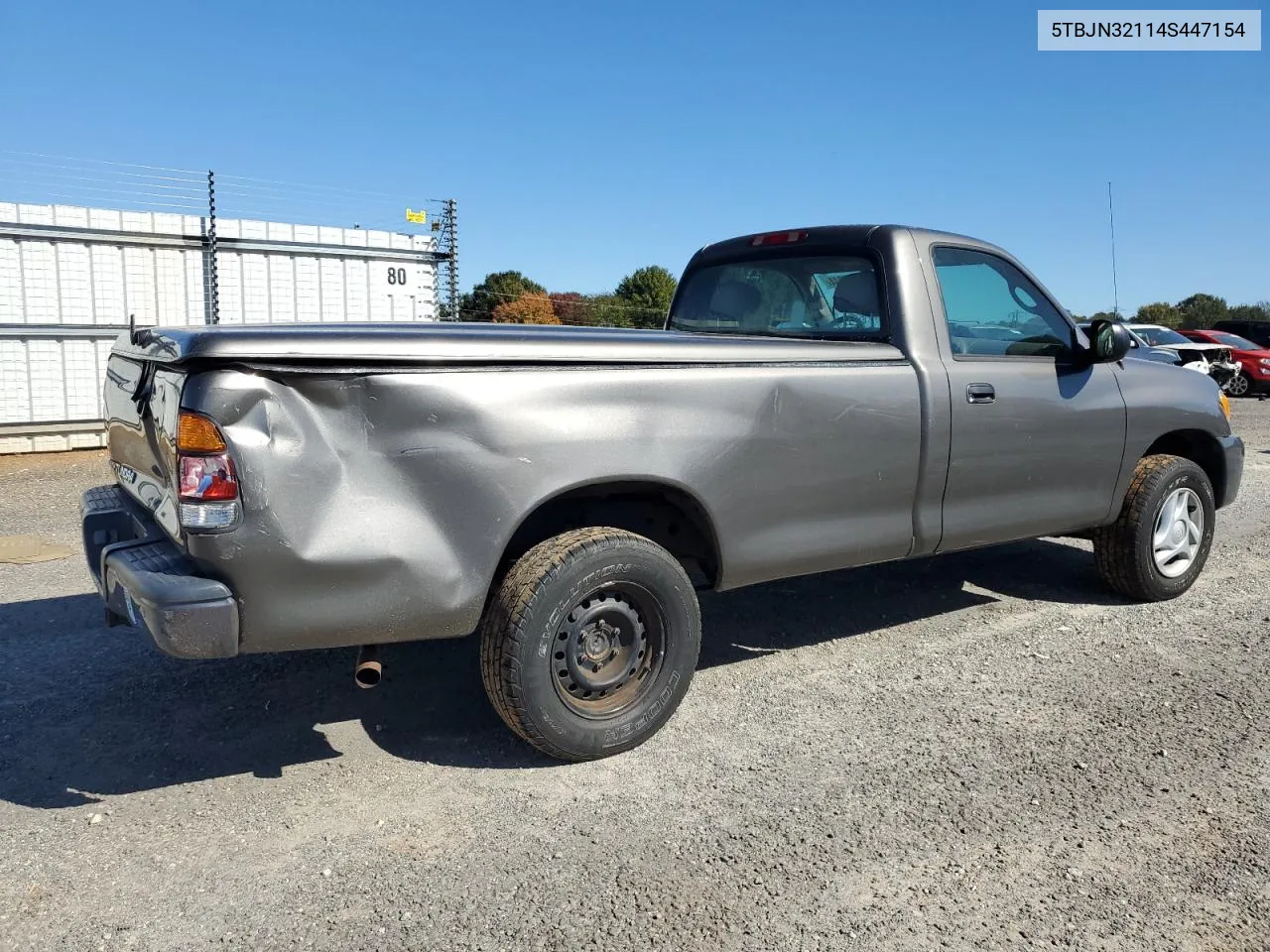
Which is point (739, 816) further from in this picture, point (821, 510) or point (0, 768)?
point (0, 768)

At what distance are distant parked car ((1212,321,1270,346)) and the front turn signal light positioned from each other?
25.8 meters

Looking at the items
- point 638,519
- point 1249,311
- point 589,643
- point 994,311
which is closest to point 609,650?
point 589,643

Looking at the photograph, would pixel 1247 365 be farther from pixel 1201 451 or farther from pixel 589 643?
pixel 589 643

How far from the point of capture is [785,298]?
16.3 feet

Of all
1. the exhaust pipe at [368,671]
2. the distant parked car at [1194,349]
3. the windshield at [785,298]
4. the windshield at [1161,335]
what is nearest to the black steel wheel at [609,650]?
the exhaust pipe at [368,671]

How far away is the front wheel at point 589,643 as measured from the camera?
3.34 meters

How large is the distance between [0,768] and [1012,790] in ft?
10.8

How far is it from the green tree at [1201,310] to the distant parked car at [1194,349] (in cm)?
1866

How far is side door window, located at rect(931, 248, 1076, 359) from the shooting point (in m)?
4.62

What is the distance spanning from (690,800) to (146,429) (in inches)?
82.9

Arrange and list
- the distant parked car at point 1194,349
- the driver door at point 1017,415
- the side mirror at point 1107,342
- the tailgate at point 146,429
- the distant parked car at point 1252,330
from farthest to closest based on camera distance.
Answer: the distant parked car at point 1252,330
the distant parked car at point 1194,349
the side mirror at point 1107,342
the driver door at point 1017,415
the tailgate at point 146,429

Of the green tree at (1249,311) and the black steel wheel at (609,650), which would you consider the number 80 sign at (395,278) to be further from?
the green tree at (1249,311)

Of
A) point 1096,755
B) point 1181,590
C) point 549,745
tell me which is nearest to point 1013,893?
point 1096,755

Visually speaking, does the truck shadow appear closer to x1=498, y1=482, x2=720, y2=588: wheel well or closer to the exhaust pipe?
the exhaust pipe
